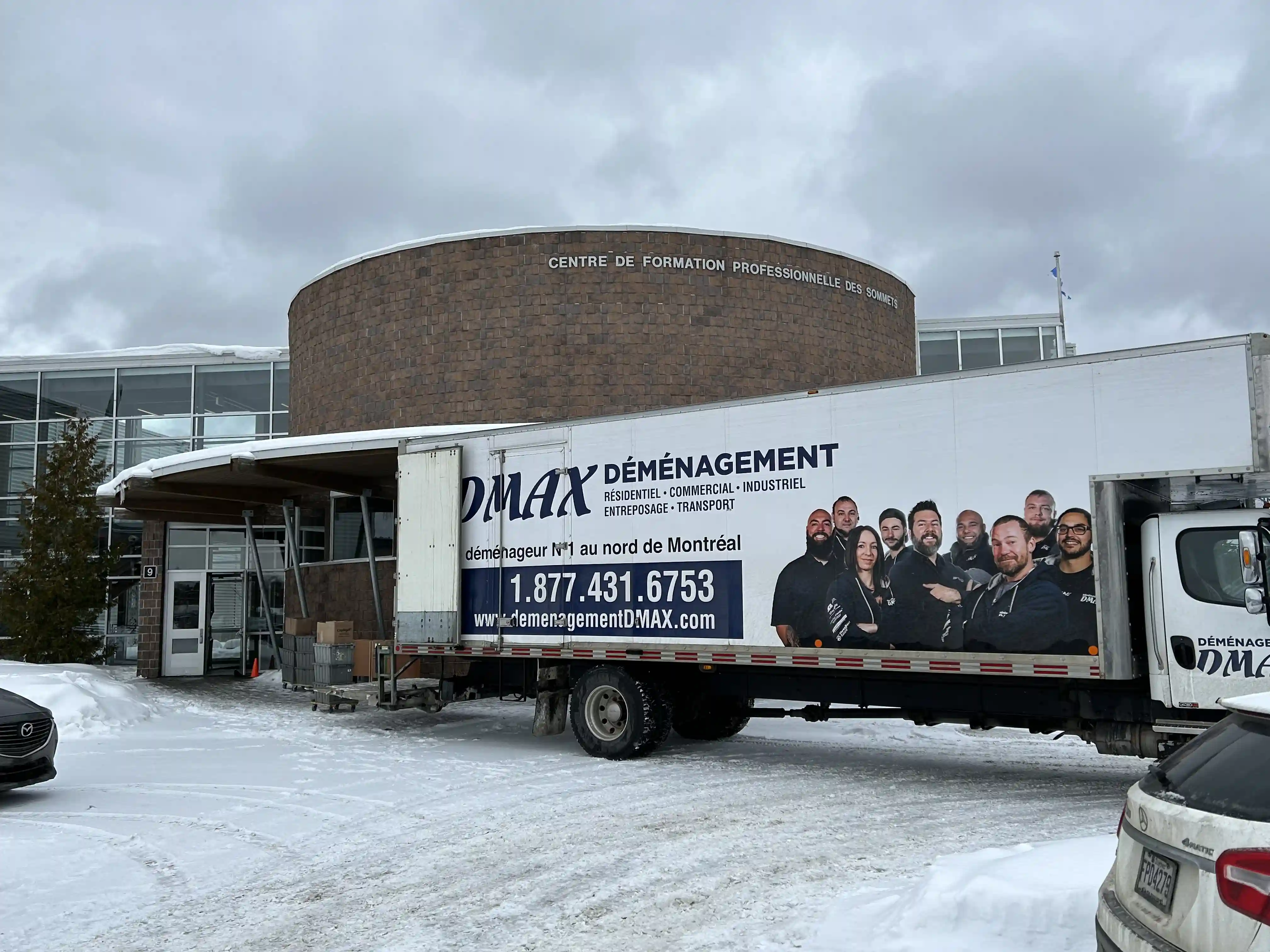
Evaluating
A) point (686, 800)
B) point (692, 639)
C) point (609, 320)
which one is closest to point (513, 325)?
point (609, 320)

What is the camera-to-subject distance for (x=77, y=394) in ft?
100

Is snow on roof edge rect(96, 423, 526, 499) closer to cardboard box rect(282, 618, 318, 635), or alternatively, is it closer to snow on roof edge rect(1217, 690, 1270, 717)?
cardboard box rect(282, 618, 318, 635)

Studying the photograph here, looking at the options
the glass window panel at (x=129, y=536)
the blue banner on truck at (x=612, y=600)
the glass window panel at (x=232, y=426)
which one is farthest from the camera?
the glass window panel at (x=232, y=426)

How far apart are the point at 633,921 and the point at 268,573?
22685 mm

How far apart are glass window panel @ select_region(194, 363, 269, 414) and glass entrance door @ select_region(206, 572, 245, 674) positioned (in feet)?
16.7

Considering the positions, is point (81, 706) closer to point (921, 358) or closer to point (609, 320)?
point (609, 320)

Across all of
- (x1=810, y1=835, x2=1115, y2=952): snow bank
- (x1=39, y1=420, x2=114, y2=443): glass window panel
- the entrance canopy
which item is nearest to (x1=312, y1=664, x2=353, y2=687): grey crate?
the entrance canopy

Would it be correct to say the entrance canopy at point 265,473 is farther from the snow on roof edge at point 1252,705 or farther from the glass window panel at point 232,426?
the snow on roof edge at point 1252,705

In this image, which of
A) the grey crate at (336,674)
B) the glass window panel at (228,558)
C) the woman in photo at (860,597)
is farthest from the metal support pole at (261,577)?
the woman in photo at (860,597)

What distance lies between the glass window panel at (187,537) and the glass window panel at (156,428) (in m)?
3.78

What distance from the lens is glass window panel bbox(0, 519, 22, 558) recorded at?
29.9 meters

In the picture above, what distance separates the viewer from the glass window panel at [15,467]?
99.9ft

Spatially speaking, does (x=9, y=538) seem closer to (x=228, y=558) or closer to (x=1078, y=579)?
(x=228, y=558)

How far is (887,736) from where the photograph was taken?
14086 mm
